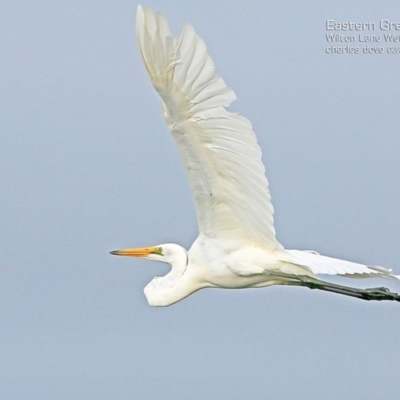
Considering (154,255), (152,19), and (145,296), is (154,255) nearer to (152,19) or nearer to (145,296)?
(145,296)

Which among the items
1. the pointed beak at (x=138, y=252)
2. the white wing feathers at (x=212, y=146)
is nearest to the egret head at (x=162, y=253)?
the pointed beak at (x=138, y=252)

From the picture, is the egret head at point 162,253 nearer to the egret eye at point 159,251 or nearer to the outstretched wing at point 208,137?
the egret eye at point 159,251

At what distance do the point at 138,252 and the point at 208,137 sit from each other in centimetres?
314

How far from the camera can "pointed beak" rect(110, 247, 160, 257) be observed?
14.8 m

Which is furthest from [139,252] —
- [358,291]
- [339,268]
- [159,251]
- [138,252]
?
[339,268]

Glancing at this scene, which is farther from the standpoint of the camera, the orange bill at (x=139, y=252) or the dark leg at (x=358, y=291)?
the orange bill at (x=139, y=252)

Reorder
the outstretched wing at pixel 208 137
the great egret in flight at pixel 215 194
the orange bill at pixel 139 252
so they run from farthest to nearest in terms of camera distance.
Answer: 1. the orange bill at pixel 139 252
2. the great egret in flight at pixel 215 194
3. the outstretched wing at pixel 208 137

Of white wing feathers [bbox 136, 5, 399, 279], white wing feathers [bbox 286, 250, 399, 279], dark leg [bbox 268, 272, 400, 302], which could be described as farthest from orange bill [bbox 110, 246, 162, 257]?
white wing feathers [bbox 286, 250, 399, 279]

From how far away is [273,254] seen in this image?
44.4 ft

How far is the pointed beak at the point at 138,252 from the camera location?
48.7ft

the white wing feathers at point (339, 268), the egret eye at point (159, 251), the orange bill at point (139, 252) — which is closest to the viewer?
the white wing feathers at point (339, 268)

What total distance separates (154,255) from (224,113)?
316 cm

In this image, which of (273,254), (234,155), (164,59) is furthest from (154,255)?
(164,59)

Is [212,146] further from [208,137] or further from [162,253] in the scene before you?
[162,253]
